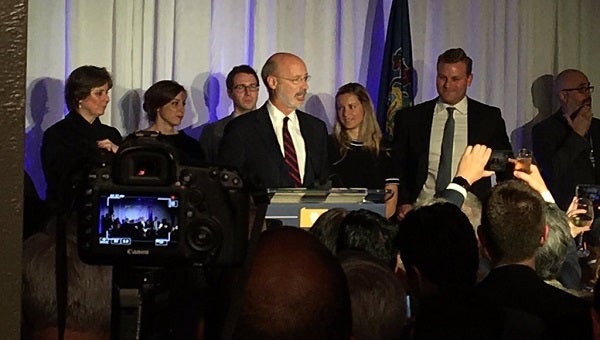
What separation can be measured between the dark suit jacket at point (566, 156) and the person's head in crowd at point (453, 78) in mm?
911

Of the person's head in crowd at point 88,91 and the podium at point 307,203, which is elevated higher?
the person's head in crowd at point 88,91

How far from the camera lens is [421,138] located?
17.0 ft

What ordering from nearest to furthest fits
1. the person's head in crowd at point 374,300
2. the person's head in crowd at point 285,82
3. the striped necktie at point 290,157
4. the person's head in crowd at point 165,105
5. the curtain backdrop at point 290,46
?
the person's head in crowd at point 374,300 < the striped necktie at point 290,157 < the person's head in crowd at point 285,82 < the person's head in crowd at point 165,105 < the curtain backdrop at point 290,46

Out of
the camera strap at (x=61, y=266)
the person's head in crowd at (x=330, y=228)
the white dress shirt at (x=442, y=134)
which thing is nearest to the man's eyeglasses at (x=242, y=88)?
the white dress shirt at (x=442, y=134)

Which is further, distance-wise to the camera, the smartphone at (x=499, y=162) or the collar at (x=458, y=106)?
the collar at (x=458, y=106)

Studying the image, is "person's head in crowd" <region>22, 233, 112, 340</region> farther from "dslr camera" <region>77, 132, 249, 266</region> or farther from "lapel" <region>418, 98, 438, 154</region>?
"lapel" <region>418, 98, 438, 154</region>

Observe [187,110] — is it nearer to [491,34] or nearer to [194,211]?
[491,34]

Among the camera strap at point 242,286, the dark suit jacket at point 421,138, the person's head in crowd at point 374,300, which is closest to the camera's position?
the camera strap at point 242,286

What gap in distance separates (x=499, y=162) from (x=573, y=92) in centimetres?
282

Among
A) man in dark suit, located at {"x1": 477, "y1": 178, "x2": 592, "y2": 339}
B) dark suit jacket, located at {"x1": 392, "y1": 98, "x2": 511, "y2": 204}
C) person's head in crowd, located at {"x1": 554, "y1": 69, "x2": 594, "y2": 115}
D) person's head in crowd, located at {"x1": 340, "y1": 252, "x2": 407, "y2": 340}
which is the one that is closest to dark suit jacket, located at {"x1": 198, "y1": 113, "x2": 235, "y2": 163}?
dark suit jacket, located at {"x1": 392, "y1": 98, "x2": 511, "y2": 204}

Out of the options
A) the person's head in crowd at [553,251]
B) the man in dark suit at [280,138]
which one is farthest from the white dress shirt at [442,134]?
the person's head in crowd at [553,251]

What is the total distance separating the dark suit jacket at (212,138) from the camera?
5230 millimetres

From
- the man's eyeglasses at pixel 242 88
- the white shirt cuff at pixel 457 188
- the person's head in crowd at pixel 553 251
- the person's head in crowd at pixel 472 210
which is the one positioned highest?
the man's eyeglasses at pixel 242 88

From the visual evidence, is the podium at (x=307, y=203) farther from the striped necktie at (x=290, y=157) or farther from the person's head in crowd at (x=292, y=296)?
the person's head in crowd at (x=292, y=296)
